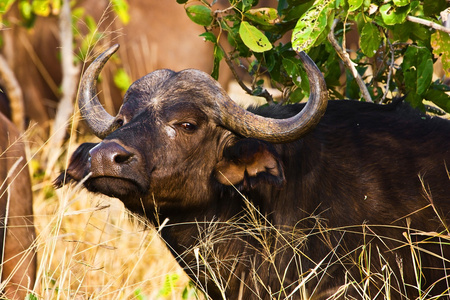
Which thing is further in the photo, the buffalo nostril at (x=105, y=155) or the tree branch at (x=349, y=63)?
the tree branch at (x=349, y=63)

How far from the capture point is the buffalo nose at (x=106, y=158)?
3719mm

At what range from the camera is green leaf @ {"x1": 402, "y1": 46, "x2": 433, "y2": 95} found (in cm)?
466

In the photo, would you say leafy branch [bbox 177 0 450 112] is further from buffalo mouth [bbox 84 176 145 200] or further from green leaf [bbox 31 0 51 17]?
green leaf [bbox 31 0 51 17]

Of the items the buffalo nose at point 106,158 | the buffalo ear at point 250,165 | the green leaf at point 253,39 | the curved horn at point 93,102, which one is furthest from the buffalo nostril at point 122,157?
the green leaf at point 253,39

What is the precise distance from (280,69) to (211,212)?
4.25 feet

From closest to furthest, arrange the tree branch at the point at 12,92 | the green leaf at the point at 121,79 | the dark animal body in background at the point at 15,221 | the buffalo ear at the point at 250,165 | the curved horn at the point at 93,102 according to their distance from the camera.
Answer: the buffalo ear at the point at 250,165 < the curved horn at the point at 93,102 < the dark animal body in background at the point at 15,221 < the tree branch at the point at 12,92 < the green leaf at the point at 121,79

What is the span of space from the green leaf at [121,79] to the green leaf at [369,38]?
551 centimetres

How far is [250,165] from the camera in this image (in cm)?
417

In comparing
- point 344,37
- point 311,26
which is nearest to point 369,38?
point 344,37

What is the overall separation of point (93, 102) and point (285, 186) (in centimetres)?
140

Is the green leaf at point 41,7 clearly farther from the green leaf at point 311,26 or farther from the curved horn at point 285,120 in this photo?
the green leaf at point 311,26

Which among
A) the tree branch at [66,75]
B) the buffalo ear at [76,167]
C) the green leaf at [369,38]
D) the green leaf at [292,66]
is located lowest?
the tree branch at [66,75]

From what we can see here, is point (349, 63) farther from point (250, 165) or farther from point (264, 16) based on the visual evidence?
point (250, 165)

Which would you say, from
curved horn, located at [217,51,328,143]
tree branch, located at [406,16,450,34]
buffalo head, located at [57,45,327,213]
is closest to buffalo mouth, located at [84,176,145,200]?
buffalo head, located at [57,45,327,213]
